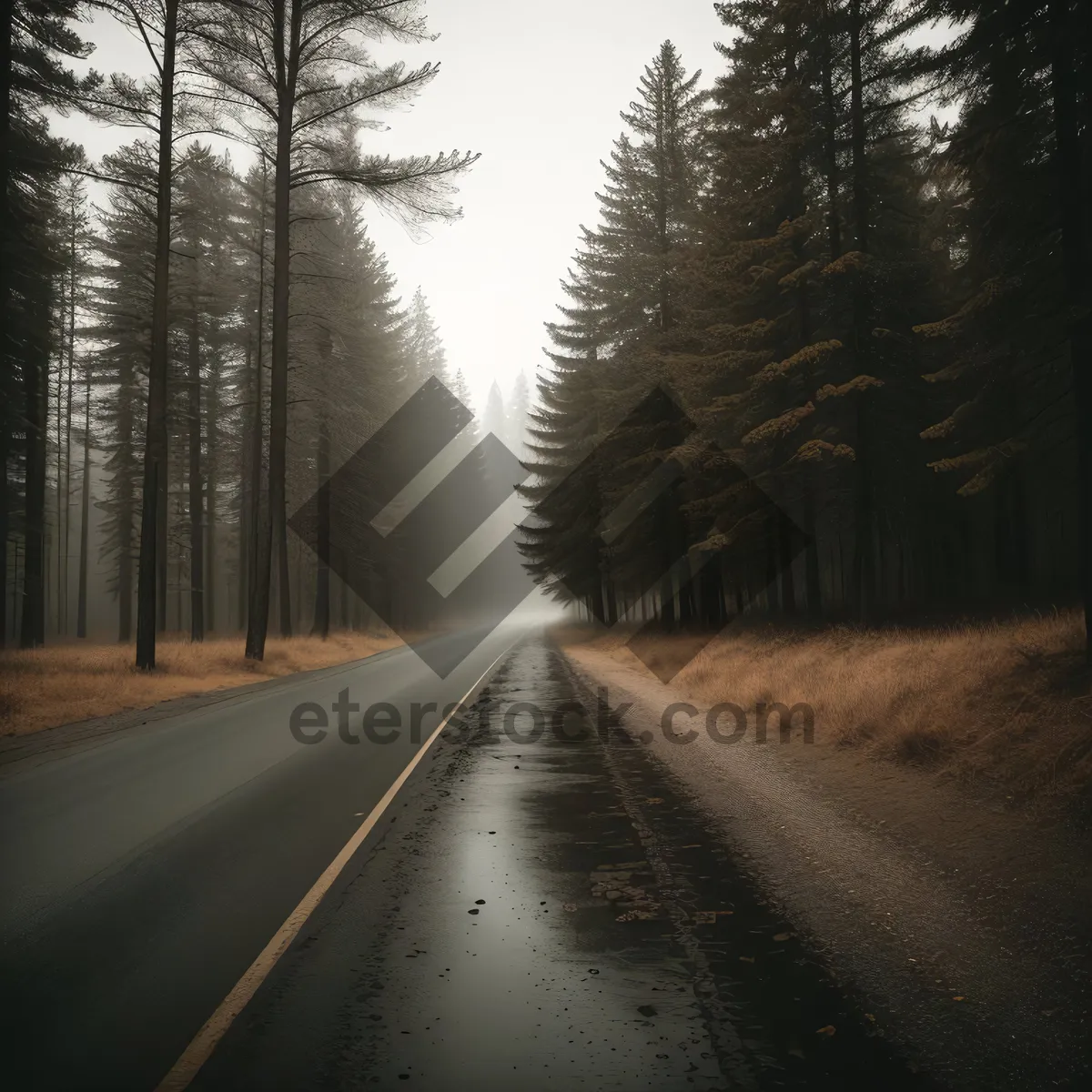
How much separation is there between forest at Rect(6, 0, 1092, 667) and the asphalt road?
→ 973 centimetres

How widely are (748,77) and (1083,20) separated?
12.6 m

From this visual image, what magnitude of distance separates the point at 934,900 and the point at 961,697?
525 cm

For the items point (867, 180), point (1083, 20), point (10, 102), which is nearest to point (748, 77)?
point (867, 180)

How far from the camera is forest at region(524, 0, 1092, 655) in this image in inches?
505

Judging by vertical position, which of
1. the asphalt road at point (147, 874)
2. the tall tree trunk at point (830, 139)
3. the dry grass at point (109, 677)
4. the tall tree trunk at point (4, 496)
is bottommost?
the asphalt road at point (147, 874)

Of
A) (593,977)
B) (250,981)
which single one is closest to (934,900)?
(593,977)

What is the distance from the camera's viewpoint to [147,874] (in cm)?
616

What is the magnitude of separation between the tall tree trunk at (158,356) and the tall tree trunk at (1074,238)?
18448 mm

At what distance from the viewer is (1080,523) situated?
38.7 feet

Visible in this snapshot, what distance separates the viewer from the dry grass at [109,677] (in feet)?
47.6

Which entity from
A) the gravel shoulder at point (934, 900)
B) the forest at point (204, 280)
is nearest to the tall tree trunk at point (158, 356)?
the forest at point (204, 280)

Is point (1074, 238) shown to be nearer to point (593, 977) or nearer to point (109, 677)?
point (593, 977)

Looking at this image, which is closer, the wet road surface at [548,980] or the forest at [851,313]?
the wet road surface at [548,980]

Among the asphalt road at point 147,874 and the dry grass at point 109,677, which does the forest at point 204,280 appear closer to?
the dry grass at point 109,677
